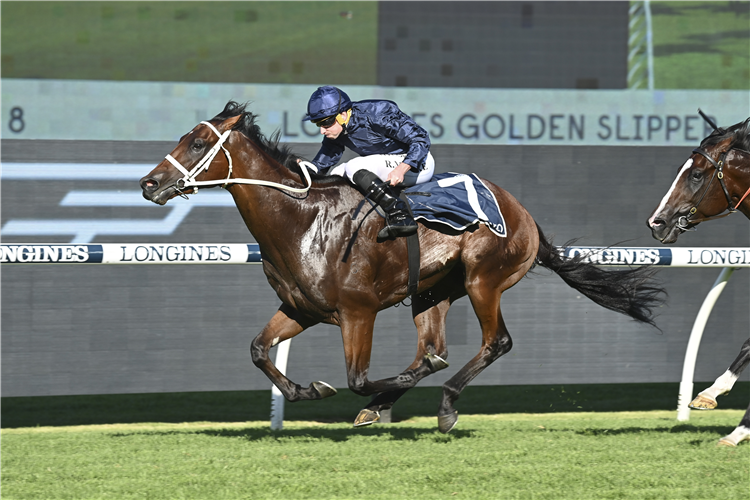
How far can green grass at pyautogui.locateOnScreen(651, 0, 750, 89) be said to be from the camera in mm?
10094

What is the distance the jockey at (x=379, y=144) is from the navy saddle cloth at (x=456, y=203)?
72mm

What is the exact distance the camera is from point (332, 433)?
4871 millimetres

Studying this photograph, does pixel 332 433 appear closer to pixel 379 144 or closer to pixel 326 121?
pixel 379 144

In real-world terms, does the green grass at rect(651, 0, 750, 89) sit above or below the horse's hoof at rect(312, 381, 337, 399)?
above

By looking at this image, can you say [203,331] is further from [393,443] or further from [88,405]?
[88,405]

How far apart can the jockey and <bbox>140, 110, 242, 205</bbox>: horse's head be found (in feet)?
1.30

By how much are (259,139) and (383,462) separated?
1.49 meters

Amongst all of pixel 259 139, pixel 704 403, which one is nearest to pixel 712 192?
pixel 704 403

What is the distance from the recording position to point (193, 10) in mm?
9891

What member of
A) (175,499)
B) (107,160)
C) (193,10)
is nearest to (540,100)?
(193,10)

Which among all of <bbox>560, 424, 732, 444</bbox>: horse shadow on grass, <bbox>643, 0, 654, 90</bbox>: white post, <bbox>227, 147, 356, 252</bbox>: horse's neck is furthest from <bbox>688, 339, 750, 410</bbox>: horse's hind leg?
<bbox>643, 0, 654, 90</bbox>: white post

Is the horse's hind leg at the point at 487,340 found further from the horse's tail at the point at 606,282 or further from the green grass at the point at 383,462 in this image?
the horse's tail at the point at 606,282

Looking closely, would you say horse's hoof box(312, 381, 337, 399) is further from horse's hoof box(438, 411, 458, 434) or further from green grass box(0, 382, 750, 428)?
green grass box(0, 382, 750, 428)

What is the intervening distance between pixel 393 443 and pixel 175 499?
4.31 ft
